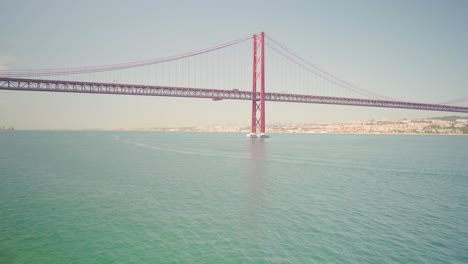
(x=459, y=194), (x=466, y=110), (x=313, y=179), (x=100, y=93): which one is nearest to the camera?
(x=459, y=194)

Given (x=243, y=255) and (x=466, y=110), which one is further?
(x=466, y=110)

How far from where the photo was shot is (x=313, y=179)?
18.8 meters

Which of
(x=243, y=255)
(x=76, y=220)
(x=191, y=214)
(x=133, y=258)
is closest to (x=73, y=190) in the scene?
(x=76, y=220)

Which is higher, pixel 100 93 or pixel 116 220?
pixel 100 93

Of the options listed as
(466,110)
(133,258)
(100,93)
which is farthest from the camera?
(466,110)

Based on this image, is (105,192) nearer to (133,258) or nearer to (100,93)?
(133,258)

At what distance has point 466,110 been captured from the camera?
3622 inches

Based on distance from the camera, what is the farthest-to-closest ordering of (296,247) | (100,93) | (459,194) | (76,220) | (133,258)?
1. (100,93)
2. (459,194)
3. (76,220)
4. (296,247)
5. (133,258)

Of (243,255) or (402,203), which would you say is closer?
(243,255)

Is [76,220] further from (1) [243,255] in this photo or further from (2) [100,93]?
(2) [100,93]

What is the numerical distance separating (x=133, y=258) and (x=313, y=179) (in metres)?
13.6

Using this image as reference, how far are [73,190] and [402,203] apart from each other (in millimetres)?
16095

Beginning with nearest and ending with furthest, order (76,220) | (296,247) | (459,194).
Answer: (296,247)
(76,220)
(459,194)

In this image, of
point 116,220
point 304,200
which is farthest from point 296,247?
point 116,220
